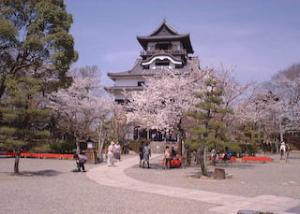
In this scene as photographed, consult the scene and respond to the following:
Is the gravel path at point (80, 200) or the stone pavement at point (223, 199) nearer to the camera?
the gravel path at point (80, 200)

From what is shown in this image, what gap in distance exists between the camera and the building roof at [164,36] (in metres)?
51.4

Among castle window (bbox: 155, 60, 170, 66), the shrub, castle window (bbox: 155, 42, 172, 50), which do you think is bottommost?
the shrub

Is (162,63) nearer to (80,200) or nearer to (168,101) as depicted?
(168,101)

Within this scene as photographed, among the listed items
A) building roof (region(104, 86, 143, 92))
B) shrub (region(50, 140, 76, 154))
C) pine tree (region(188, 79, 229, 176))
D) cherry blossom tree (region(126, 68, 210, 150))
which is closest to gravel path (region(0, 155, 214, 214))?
pine tree (region(188, 79, 229, 176))

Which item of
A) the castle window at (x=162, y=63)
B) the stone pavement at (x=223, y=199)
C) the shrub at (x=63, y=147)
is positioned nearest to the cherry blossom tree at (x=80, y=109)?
the shrub at (x=63, y=147)

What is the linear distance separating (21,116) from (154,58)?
33473 mm

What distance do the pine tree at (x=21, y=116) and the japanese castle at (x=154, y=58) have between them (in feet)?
95.1

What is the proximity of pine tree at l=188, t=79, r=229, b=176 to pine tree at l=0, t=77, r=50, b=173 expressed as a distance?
24.1 feet

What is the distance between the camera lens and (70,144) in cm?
3453

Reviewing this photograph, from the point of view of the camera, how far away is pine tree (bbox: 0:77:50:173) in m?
17.1

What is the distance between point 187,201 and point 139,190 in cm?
270

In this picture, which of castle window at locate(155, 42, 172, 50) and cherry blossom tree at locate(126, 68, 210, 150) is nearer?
cherry blossom tree at locate(126, 68, 210, 150)

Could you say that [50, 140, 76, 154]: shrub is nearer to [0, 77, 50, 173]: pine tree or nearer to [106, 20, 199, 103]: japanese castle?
[106, 20, 199, 103]: japanese castle

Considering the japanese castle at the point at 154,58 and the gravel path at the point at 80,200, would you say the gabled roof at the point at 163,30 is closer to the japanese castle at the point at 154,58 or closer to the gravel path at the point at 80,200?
the japanese castle at the point at 154,58
